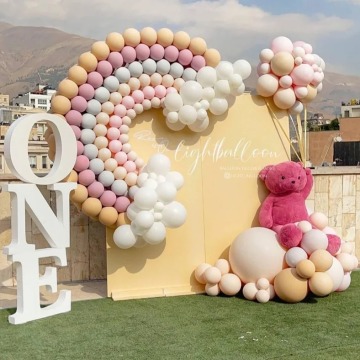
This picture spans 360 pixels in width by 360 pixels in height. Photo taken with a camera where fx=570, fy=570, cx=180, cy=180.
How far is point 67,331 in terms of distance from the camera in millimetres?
4645

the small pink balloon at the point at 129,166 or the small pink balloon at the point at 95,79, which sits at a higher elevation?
the small pink balloon at the point at 95,79

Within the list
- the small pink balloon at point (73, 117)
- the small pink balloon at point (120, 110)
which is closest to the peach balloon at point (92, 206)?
the small pink balloon at point (73, 117)

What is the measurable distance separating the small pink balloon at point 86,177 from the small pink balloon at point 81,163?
1.6 inches

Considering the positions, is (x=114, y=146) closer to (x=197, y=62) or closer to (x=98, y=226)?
(x=197, y=62)

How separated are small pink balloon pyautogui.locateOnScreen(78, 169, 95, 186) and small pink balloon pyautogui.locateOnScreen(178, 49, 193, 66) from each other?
1.47 meters

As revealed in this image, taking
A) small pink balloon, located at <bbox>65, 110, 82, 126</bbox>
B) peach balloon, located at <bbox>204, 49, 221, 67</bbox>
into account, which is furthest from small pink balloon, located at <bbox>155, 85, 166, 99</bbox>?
small pink balloon, located at <bbox>65, 110, 82, 126</bbox>

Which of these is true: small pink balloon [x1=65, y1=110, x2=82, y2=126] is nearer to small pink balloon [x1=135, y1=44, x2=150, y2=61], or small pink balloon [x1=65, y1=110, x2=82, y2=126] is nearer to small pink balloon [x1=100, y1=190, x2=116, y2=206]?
small pink balloon [x1=100, y1=190, x2=116, y2=206]

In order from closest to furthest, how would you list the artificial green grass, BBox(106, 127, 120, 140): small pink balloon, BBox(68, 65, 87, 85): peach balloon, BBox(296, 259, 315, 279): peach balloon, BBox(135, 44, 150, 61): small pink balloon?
the artificial green grass
BBox(296, 259, 315, 279): peach balloon
BBox(68, 65, 87, 85): peach balloon
BBox(106, 127, 120, 140): small pink balloon
BBox(135, 44, 150, 61): small pink balloon

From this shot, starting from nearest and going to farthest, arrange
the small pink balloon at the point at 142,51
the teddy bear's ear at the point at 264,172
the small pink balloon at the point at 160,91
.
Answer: the small pink balloon at the point at 142,51
the small pink balloon at the point at 160,91
the teddy bear's ear at the point at 264,172

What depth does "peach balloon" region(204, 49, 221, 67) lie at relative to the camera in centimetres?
593

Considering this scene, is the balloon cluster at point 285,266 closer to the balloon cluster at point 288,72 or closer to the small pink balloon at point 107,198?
the small pink balloon at point 107,198

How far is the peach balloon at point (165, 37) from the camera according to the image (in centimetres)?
569

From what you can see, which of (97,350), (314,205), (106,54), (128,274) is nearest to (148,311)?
(128,274)

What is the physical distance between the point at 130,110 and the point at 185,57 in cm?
79
